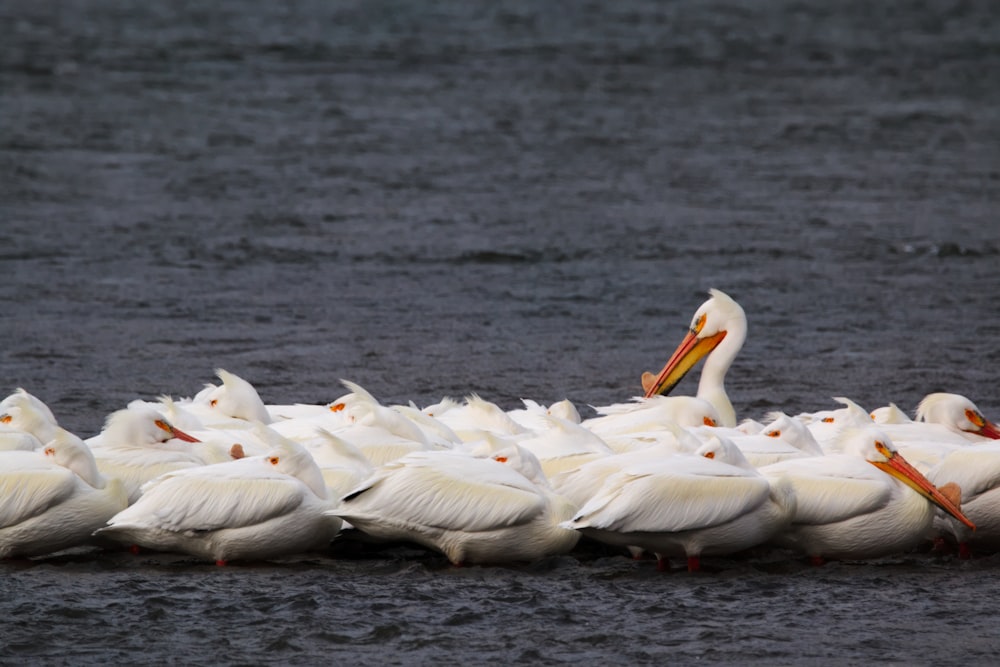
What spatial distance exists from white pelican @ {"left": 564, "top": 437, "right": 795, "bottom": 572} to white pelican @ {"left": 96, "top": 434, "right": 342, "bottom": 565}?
0.87m

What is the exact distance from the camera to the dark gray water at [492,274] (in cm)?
528

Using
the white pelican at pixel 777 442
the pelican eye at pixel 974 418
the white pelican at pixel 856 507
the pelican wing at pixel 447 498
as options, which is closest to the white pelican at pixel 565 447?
the white pelican at pixel 777 442

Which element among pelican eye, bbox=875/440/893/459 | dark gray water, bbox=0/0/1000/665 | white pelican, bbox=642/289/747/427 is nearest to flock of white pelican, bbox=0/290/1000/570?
pelican eye, bbox=875/440/893/459

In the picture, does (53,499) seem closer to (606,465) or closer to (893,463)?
(606,465)

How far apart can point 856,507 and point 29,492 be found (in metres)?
2.67

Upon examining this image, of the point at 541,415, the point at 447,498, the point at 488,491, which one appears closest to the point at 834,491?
the point at 488,491

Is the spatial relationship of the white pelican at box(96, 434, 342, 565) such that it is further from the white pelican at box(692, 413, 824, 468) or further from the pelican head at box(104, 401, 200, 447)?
the white pelican at box(692, 413, 824, 468)

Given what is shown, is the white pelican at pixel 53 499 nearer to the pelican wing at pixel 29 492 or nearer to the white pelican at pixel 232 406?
the pelican wing at pixel 29 492

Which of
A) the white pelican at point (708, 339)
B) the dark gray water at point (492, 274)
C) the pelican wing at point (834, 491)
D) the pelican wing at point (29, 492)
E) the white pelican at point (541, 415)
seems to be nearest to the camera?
the dark gray water at point (492, 274)

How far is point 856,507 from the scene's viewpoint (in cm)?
582

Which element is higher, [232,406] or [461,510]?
[232,406]

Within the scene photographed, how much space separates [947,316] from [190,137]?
31.7 feet

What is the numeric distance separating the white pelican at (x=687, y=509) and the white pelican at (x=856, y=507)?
117mm

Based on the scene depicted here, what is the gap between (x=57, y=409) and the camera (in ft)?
26.3
